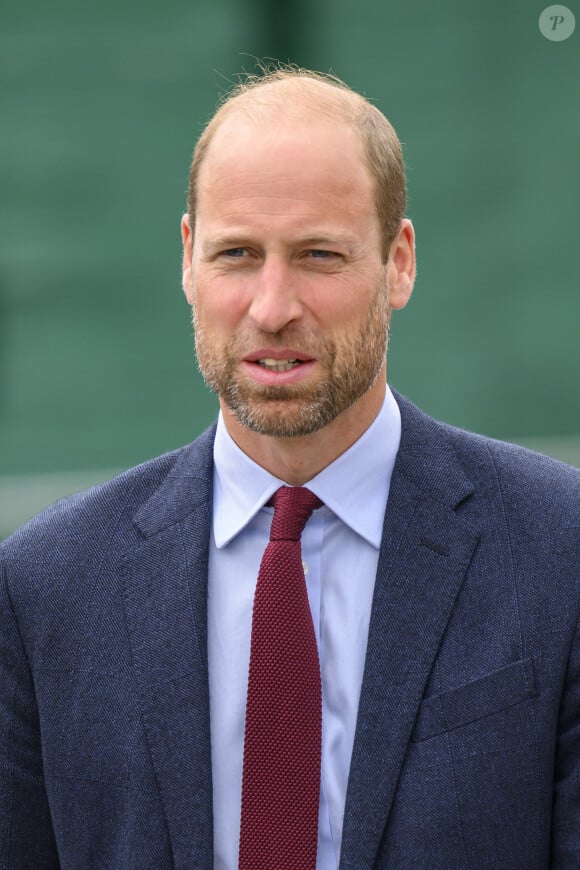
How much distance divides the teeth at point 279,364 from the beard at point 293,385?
0.09ft

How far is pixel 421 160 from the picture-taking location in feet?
15.1

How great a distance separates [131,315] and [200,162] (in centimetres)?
230

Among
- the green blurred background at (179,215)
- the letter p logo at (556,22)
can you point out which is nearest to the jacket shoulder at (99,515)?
the green blurred background at (179,215)

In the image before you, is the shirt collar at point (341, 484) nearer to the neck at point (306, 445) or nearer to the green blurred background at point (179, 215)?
the neck at point (306, 445)

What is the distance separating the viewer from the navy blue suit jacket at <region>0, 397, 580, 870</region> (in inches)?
85.0

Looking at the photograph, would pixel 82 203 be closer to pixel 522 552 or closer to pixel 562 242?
pixel 562 242

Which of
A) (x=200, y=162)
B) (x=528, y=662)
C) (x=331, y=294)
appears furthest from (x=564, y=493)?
(x=200, y=162)

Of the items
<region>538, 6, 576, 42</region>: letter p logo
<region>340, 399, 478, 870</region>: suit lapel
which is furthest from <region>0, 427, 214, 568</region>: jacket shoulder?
<region>538, 6, 576, 42</region>: letter p logo

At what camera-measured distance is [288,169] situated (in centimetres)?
221

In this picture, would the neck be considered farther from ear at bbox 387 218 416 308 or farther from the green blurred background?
the green blurred background

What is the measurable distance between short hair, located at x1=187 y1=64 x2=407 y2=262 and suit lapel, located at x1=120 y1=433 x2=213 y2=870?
498 millimetres

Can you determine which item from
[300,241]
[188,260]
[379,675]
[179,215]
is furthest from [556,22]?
[379,675]

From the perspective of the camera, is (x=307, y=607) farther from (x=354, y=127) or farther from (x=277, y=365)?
(x=354, y=127)

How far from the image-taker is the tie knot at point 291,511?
230 cm
